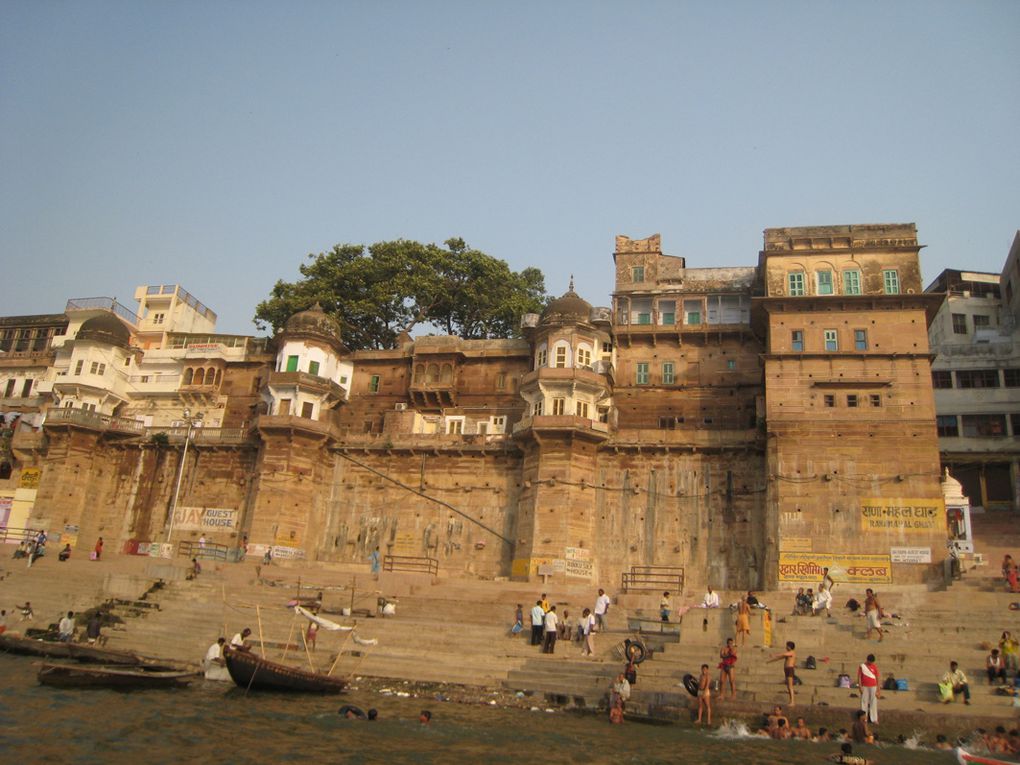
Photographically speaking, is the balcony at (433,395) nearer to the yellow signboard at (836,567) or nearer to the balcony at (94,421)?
the balcony at (94,421)

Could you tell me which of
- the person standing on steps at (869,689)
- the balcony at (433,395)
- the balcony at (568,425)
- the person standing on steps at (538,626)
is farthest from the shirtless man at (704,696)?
the balcony at (433,395)

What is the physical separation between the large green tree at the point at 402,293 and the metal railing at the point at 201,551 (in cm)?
1413

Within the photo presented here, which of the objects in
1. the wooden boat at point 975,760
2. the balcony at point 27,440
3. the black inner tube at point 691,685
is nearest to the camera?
the wooden boat at point 975,760

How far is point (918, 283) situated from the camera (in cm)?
3309

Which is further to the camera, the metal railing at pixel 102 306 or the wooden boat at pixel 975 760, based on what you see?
the metal railing at pixel 102 306

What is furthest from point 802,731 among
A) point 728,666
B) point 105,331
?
point 105,331

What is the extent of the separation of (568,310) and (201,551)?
1771 centimetres

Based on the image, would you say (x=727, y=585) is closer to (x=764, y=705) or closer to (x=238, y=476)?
(x=764, y=705)

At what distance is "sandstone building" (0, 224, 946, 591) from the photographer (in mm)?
31156

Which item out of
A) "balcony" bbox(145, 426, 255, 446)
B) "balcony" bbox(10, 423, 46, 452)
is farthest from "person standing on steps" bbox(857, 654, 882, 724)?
"balcony" bbox(10, 423, 46, 452)

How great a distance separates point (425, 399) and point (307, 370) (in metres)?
5.40

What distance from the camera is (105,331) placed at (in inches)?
1703

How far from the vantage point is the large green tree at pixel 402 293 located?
45.5 m

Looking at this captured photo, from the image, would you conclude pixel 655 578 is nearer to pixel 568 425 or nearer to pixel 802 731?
pixel 568 425
